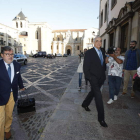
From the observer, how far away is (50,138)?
7.45ft

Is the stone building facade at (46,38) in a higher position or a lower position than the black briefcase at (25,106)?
higher

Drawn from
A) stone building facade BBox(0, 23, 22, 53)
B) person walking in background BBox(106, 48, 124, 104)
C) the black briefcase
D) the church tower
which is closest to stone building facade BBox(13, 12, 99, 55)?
the church tower

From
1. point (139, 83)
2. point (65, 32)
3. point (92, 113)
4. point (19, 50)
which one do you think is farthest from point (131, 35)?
point (65, 32)

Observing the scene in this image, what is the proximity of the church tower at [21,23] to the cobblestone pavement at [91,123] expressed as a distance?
6494 cm

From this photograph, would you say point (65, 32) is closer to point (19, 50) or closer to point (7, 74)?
point (19, 50)

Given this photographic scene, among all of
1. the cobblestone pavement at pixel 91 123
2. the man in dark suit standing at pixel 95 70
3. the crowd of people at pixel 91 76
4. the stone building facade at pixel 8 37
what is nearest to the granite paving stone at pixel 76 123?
the cobblestone pavement at pixel 91 123

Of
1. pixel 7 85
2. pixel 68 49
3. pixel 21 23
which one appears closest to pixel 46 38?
pixel 68 49

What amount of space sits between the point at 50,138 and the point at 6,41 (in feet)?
154

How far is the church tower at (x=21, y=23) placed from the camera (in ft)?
199

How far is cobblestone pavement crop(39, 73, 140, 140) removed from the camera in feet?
7.66

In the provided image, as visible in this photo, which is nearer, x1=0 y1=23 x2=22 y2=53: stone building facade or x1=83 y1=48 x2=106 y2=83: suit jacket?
x1=83 y1=48 x2=106 y2=83: suit jacket

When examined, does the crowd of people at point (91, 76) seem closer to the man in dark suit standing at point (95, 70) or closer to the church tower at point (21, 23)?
the man in dark suit standing at point (95, 70)

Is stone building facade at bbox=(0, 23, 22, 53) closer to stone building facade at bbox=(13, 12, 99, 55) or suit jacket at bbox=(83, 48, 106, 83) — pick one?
stone building facade at bbox=(13, 12, 99, 55)

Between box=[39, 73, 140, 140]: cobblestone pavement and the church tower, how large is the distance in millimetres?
64935
